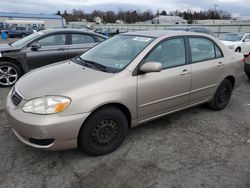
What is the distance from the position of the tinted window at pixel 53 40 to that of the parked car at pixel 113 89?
9.33 ft

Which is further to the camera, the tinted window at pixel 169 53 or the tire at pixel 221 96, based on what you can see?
the tire at pixel 221 96

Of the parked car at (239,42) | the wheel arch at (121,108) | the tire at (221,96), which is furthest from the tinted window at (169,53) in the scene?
the parked car at (239,42)

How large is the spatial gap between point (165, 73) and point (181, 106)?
76 centimetres

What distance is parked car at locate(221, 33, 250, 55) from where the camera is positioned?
12.2m

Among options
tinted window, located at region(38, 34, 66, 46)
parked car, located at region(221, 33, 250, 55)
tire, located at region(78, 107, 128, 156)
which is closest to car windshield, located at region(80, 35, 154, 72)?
tire, located at region(78, 107, 128, 156)

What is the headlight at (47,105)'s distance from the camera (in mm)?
2432

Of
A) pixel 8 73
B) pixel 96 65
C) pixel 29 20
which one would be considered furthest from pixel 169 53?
pixel 29 20

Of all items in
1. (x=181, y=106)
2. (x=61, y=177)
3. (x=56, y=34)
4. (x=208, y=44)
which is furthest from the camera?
(x=56, y=34)

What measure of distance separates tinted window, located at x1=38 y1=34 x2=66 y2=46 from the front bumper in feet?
12.8

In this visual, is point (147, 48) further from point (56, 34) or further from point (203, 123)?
point (56, 34)

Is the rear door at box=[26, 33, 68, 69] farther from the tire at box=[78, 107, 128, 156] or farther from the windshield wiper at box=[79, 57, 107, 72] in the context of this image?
the tire at box=[78, 107, 128, 156]

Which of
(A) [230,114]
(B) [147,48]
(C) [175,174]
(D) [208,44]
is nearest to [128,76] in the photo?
(B) [147,48]

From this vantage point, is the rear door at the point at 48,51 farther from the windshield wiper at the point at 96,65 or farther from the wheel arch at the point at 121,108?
the wheel arch at the point at 121,108

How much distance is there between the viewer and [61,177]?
2471mm
